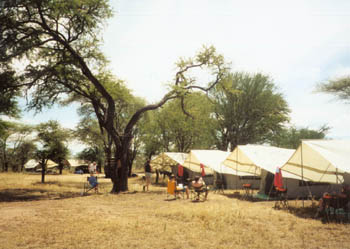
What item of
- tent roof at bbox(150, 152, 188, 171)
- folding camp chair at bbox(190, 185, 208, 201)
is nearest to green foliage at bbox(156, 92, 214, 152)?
tent roof at bbox(150, 152, 188, 171)

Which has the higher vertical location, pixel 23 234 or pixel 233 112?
pixel 233 112

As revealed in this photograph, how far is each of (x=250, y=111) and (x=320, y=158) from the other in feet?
62.8

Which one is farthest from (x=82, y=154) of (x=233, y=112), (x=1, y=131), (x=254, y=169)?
(x=254, y=169)

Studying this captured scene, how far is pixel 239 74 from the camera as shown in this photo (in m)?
29.2

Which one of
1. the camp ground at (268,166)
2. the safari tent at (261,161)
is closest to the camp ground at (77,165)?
the safari tent at (261,161)

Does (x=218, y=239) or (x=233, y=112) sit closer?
(x=218, y=239)

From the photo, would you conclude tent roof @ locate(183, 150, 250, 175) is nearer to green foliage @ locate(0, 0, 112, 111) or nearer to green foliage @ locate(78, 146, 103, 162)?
green foliage @ locate(0, 0, 112, 111)

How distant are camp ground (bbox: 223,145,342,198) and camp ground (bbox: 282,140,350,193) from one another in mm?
1380

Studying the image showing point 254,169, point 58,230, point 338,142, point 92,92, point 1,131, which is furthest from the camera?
point 1,131

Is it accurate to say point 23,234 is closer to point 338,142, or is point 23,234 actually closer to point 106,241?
point 106,241

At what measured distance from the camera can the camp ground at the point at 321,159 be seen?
8703 millimetres

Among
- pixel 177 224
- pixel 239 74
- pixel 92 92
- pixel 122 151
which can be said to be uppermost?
pixel 239 74

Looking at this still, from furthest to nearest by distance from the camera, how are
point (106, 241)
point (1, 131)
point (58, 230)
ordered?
1. point (1, 131)
2. point (58, 230)
3. point (106, 241)

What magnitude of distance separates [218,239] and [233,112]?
24.4 metres
